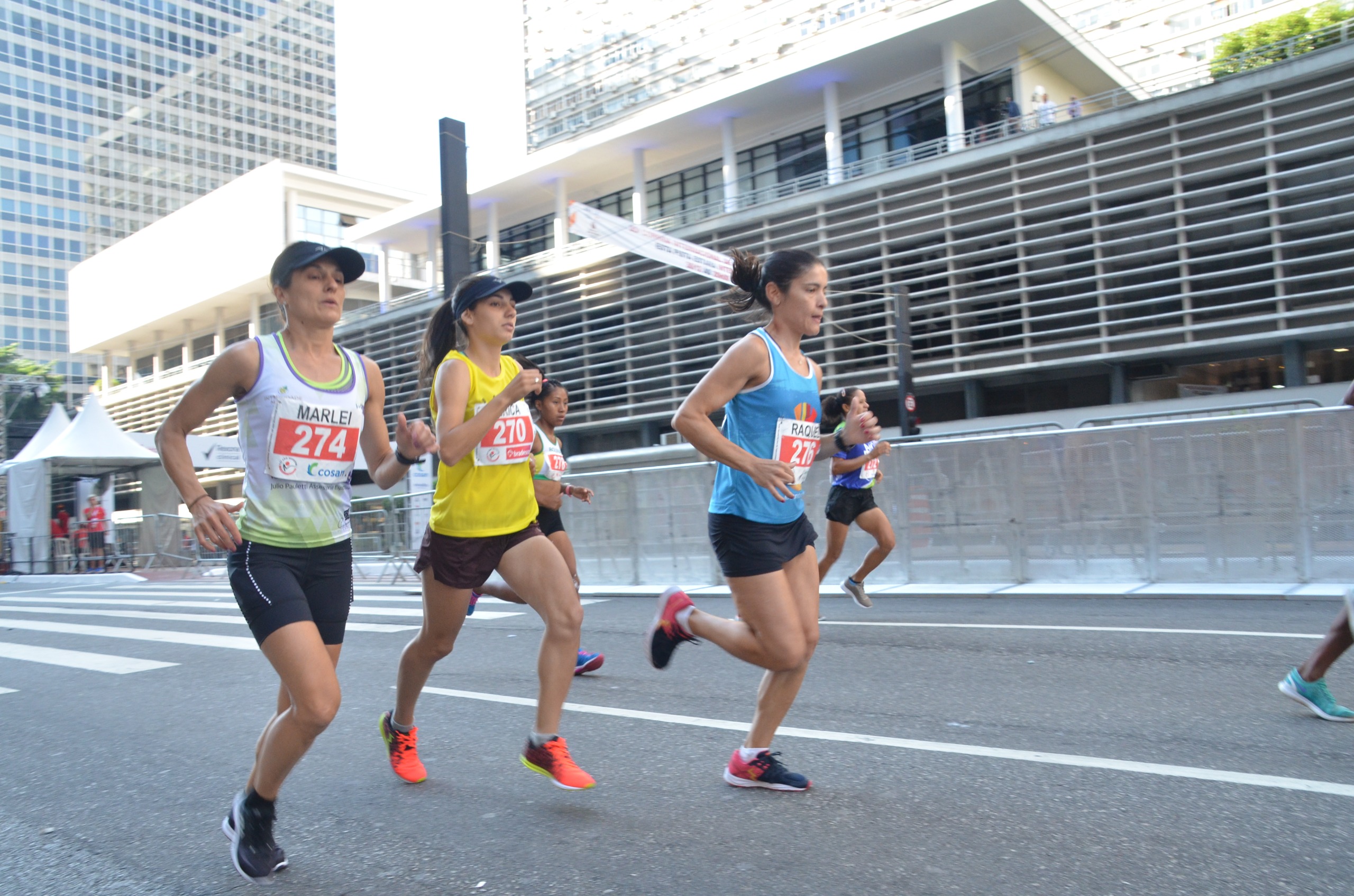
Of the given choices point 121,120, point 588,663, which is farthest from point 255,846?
point 121,120

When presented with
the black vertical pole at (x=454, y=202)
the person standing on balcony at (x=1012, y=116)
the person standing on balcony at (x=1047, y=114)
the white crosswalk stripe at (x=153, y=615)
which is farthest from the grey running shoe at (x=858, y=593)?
the person standing on balcony at (x=1012, y=116)

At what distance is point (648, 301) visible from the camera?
3250 cm

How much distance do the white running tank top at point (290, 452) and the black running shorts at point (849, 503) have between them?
18.7 ft

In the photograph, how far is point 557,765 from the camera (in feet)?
11.8

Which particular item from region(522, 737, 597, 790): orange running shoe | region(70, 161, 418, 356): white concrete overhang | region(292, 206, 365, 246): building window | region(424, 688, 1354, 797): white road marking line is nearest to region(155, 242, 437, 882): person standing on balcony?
region(522, 737, 597, 790): orange running shoe

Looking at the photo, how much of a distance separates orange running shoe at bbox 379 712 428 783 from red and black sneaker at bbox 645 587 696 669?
102 centimetres

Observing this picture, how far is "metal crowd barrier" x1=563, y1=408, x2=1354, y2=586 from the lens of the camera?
855cm

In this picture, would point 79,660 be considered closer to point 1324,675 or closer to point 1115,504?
point 1324,675

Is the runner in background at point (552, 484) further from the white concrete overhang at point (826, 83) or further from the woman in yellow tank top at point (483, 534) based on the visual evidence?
the white concrete overhang at point (826, 83)

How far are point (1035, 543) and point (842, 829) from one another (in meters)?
7.63

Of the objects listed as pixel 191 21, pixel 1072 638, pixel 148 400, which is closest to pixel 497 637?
pixel 1072 638

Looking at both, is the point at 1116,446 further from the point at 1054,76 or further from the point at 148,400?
the point at 148,400

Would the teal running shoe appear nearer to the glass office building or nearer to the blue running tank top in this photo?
the blue running tank top

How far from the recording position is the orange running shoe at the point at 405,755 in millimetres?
3986
